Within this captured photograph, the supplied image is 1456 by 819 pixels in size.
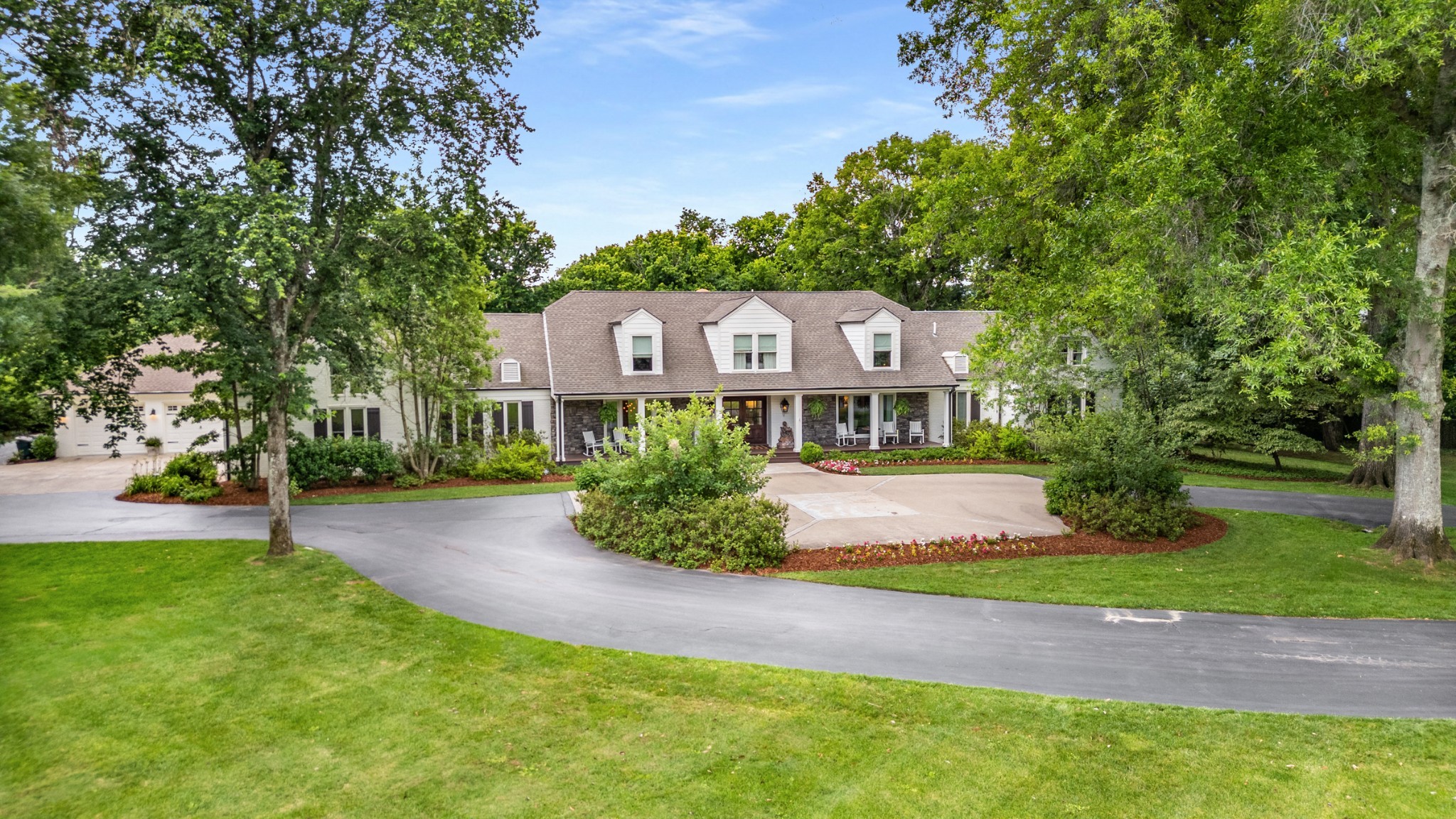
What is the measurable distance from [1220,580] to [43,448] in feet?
121

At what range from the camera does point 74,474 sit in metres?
23.2

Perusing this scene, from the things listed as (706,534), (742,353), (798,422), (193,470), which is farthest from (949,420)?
(193,470)

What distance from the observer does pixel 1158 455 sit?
1477cm

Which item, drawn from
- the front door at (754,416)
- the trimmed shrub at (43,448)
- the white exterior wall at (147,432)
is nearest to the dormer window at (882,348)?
the front door at (754,416)

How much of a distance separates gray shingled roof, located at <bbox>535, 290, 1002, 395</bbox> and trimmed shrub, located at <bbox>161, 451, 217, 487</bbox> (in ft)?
31.1

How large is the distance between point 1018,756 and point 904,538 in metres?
7.89

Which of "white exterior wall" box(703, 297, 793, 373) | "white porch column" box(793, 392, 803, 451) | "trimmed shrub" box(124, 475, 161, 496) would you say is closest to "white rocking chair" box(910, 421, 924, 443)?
"white porch column" box(793, 392, 803, 451)

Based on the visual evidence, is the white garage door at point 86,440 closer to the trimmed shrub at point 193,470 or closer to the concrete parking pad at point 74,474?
the concrete parking pad at point 74,474

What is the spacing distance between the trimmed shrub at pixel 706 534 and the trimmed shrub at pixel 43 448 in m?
26.9

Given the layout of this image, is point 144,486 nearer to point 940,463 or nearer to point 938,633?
point 938,633

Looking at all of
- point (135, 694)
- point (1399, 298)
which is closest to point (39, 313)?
point (135, 694)

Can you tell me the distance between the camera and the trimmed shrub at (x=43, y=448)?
88.8ft

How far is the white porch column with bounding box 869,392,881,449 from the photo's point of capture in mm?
27016

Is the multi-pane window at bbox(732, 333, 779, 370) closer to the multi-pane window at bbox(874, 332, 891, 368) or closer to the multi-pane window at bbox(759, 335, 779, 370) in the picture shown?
the multi-pane window at bbox(759, 335, 779, 370)
